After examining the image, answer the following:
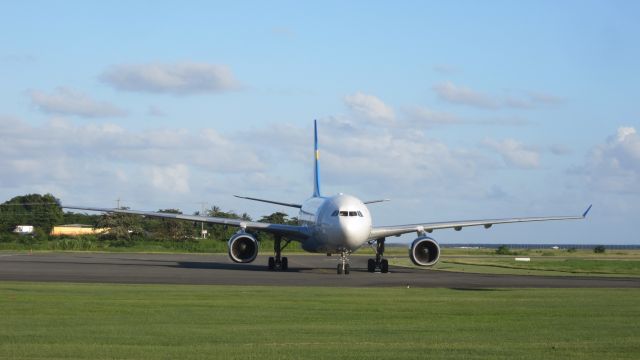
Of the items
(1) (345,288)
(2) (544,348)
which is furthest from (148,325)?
(1) (345,288)

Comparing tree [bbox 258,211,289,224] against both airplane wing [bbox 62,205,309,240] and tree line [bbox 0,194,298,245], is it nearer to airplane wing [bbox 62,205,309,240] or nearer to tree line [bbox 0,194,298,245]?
tree line [bbox 0,194,298,245]

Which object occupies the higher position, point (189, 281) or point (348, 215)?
point (348, 215)

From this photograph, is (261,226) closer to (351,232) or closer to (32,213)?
(351,232)

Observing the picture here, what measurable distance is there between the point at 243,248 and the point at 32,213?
387ft

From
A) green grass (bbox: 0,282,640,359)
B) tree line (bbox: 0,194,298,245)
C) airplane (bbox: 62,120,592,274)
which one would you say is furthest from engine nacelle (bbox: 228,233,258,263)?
tree line (bbox: 0,194,298,245)

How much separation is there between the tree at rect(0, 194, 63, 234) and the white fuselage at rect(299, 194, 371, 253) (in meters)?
114

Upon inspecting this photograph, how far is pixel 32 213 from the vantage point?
15600 cm

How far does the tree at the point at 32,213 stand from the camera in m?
153

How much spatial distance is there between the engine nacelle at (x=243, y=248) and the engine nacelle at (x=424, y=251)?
7002 mm

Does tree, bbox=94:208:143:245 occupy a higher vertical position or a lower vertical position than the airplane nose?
higher

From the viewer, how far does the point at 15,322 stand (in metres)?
16.5

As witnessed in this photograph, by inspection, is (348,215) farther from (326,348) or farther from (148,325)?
(326,348)

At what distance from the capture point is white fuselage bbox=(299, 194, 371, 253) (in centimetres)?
4156

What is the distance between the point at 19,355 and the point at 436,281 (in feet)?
75.4
